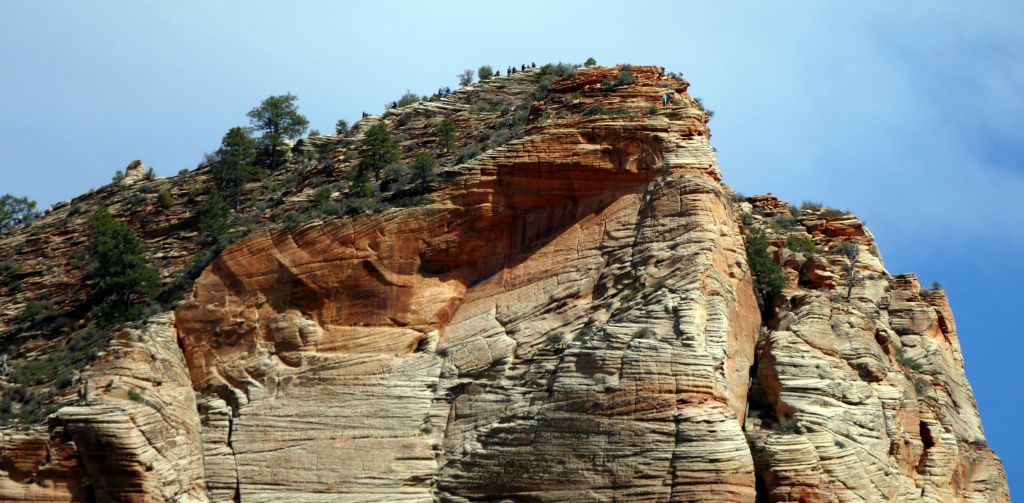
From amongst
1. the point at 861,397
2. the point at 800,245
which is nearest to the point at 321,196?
the point at 800,245

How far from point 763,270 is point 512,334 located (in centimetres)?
1003

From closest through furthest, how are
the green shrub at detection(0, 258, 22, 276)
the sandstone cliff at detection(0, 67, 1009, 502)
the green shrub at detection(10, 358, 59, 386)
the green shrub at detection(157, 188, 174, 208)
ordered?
the sandstone cliff at detection(0, 67, 1009, 502), the green shrub at detection(10, 358, 59, 386), the green shrub at detection(0, 258, 22, 276), the green shrub at detection(157, 188, 174, 208)

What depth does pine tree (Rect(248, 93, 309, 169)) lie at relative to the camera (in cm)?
7950

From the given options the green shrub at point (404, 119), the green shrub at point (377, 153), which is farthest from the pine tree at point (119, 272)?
the green shrub at point (404, 119)

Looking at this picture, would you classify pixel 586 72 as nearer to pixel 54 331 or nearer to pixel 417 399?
pixel 417 399

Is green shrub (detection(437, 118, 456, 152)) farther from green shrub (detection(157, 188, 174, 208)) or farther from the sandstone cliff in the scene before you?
green shrub (detection(157, 188, 174, 208))

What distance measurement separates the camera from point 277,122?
80.9 m

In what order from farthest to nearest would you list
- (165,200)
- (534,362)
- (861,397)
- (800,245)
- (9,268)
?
(165,200), (9,268), (800,245), (861,397), (534,362)

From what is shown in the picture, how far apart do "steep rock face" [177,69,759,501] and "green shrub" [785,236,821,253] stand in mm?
7351

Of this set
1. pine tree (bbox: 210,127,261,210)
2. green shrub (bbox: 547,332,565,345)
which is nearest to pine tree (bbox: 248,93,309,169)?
pine tree (bbox: 210,127,261,210)

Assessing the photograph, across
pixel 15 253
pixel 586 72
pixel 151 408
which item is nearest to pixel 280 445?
pixel 151 408

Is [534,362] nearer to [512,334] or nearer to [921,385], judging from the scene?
[512,334]

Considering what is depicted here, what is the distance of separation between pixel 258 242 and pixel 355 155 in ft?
38.6

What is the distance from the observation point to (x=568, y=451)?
173 ft
